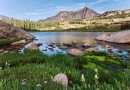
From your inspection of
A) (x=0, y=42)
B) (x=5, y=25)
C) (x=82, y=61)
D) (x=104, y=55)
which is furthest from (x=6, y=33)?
(x=82, y=61)

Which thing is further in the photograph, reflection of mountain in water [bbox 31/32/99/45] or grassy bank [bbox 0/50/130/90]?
reflection of mountain in water [bbox 31/32/99/45]

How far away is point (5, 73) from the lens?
33.1 feet

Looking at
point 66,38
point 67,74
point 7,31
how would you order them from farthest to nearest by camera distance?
point 66,38 → point 7,31 → point 67,74

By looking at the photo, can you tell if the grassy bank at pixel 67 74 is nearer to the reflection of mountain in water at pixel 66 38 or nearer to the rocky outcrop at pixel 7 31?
the reflection of mountain in water at pixel 66 38

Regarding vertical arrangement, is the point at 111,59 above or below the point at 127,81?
below

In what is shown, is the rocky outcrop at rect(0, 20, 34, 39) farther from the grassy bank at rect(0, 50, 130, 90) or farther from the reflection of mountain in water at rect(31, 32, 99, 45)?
the grassy bank at rect(0, 50, 130, 90)

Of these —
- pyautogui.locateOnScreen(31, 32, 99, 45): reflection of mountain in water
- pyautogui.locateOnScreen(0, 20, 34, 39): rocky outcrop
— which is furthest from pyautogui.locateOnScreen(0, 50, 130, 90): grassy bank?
pyautogui.locateOnScreen(0, 20, 34, 39): rocky outcrop

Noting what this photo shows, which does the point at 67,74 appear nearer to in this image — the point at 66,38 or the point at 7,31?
the point at 7,31

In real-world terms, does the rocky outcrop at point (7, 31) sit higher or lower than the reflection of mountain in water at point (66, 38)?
higher

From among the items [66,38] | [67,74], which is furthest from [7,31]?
[67,74]

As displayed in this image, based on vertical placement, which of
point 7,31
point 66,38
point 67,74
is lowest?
point 66,38

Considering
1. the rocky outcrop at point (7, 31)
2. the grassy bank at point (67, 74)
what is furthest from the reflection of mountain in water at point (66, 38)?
the grassy bank at point (67, 74)

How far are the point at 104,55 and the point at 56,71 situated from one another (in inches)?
484

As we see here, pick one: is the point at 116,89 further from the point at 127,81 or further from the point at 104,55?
the point at 104,55
